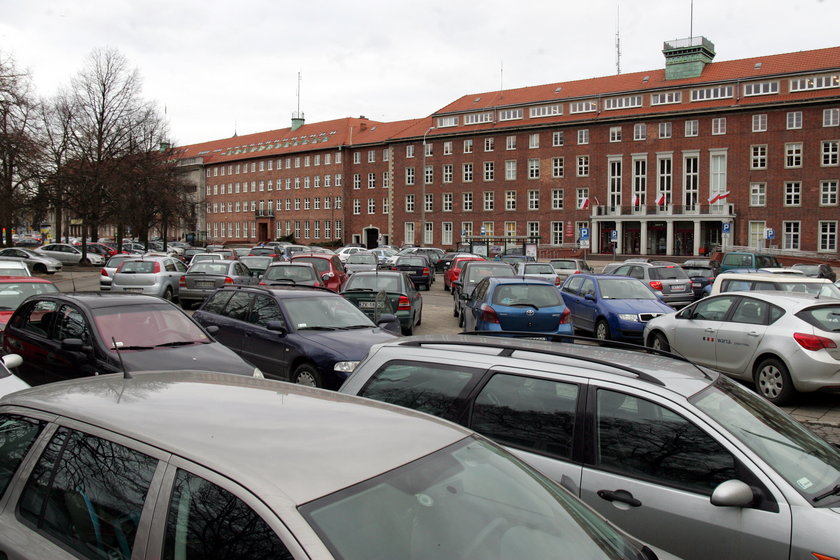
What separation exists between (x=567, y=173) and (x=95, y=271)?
44108mm

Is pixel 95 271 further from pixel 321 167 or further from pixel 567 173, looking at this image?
pixel 321 167

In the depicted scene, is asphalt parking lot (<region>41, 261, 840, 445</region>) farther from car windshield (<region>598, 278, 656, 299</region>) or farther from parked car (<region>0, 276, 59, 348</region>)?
car windshield (<region>598, 278, 656, 299</region>)

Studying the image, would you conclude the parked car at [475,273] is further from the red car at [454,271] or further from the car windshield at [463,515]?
the car windshield at [463,515]

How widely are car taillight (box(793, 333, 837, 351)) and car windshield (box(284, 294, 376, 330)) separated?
19.4ft

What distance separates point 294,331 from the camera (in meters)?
9.57

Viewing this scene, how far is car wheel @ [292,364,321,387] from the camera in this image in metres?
9.02

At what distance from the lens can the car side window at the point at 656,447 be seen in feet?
11.4

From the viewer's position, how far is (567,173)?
6762 centimetres

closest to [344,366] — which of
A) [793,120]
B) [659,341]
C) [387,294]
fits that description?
[659,341]

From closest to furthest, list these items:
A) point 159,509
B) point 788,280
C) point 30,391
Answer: point 159,509, point 30,391, point 788,280

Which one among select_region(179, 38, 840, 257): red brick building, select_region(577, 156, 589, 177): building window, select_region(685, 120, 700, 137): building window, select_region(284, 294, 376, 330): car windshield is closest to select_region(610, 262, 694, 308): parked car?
select_region(284, 294, 376, 330): car windshield

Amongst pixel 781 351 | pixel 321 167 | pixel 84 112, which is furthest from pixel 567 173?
pixel 781 351

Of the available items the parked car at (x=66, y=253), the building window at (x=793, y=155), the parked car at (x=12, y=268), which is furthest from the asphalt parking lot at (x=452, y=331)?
the building window at (x=793, y=155)

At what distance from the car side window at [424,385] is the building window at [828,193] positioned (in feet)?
202
